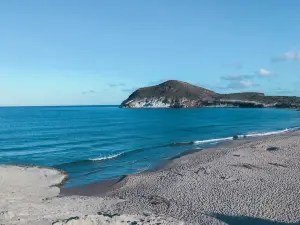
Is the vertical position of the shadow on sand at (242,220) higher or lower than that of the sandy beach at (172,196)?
lower

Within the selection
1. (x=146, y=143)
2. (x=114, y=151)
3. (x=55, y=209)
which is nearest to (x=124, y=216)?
(x=55, y=209)

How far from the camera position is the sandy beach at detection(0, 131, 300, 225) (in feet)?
53.0

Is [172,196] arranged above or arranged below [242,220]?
above

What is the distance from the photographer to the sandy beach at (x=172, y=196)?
1614cm

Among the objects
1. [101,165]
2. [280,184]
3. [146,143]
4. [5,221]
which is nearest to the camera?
[5,221]

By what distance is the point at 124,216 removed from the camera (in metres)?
15.5

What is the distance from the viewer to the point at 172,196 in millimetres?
20234

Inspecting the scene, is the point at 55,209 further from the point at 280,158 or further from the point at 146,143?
the point at 146,143

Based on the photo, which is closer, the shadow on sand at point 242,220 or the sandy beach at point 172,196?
the shadow on sand at point 242,220

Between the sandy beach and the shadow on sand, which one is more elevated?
the sandy beach

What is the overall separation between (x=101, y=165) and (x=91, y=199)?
12.6m

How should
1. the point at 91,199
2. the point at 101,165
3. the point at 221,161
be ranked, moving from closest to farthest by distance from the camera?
the point at 91,199
the point at 221,161
the point at 101,165

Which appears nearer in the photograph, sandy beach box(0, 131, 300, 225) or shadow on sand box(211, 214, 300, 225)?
shadow on sand box(211, 214, 300, 225)

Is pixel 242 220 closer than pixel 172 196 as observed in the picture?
Yes
